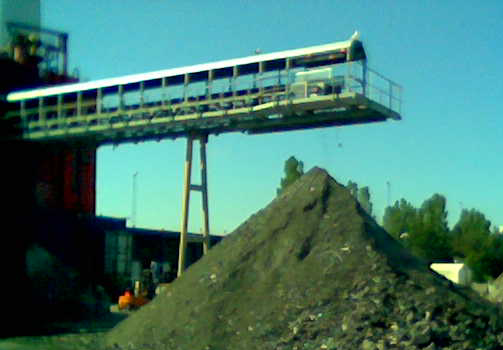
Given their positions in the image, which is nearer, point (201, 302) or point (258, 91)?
point (201, 302)

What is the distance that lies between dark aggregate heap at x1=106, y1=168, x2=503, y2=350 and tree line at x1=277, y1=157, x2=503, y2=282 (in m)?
37.3

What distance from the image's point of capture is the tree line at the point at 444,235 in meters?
55.1

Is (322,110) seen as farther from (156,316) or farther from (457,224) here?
(457,224)

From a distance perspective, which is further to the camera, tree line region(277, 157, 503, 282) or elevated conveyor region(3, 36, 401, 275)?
tree line region(277, 157, 503, 282)

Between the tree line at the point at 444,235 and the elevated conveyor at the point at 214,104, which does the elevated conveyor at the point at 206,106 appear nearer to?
the elevated conveyor at the point at 214,104

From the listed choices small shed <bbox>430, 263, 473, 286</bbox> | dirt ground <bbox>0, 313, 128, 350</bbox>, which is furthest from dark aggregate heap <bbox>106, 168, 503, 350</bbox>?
small shed <bbox>430, 263, 473, 286</bbox>

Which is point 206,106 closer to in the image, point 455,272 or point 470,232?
point 455,272

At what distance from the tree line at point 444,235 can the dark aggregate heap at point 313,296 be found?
37.3m

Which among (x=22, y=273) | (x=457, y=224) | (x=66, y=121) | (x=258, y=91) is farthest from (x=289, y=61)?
(x=457, y=224)

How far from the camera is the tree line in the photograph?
5512cm

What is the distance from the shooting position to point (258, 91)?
24688 millimetres

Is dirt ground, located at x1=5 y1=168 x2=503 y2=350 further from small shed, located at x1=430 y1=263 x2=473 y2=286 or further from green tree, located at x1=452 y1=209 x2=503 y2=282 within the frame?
green tree, located at x1=452 y1=209 x2=503 y2=282

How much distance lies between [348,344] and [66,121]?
Result: 19.3 m

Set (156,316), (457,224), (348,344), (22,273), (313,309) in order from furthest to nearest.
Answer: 1. (457,224)
2. (22,273)
3. (156,316)
4. (313,309)
5. (348,344)
